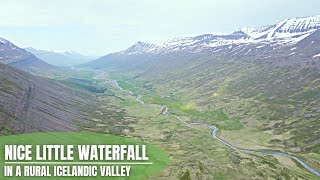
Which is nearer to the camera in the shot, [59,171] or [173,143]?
[59,171]

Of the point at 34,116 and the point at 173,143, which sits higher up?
the point at 34,116

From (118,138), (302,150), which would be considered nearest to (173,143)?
(118,138)

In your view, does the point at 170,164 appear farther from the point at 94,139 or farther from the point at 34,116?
the point at 34,116

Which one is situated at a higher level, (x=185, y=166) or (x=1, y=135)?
(x=1, y=135)

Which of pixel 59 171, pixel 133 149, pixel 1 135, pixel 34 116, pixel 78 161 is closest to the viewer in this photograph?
pixel 59 171

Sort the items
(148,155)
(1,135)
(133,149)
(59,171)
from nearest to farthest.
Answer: (59,171) < (1,135) < (148,155) < (133,149)

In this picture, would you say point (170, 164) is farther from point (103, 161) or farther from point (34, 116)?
point (34, 116)

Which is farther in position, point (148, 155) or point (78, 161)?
point (148, 155)

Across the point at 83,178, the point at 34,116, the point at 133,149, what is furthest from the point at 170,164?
the point at 34,116

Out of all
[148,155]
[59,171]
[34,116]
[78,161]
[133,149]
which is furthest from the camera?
[34,116]
